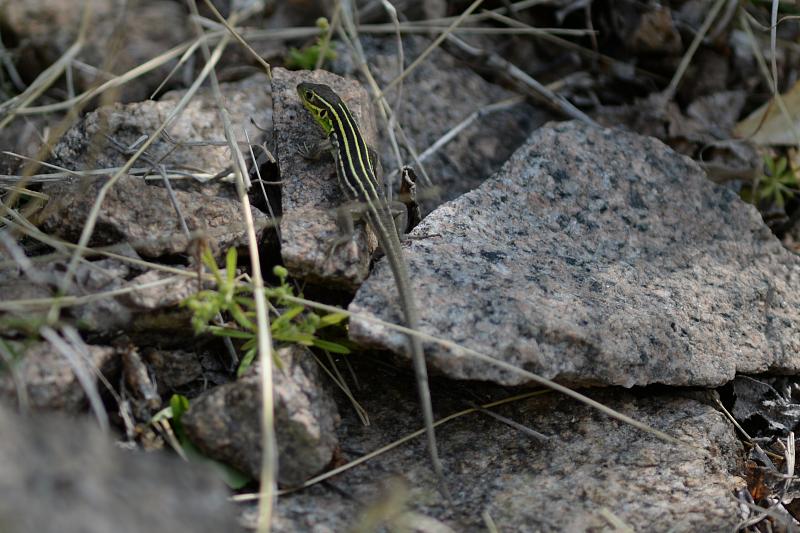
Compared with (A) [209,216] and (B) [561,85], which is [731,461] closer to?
(A) [209,216]

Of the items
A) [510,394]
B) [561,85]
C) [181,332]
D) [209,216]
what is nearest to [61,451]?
[181,332]

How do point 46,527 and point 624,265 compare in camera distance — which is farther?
point 624,265

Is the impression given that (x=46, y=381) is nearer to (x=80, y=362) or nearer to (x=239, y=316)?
(x=80, y=362)

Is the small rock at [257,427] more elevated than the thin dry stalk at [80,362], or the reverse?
the thin dry stalk at [80,362]

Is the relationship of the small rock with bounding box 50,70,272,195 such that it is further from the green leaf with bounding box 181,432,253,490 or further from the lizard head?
the green leaf with bounding box 181,432,253,490

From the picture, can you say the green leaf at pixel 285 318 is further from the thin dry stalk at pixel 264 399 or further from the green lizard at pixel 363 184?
the green lizard at pixel 363 184

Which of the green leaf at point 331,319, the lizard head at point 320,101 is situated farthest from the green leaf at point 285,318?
the lizard head at point 320,101
